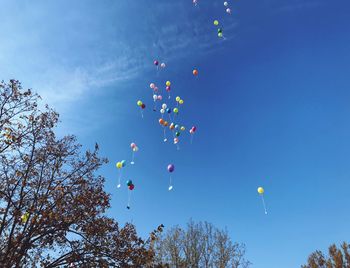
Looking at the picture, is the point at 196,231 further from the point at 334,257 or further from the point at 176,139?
the point at 176,139

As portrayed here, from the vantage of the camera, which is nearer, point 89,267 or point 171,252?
point 89,267

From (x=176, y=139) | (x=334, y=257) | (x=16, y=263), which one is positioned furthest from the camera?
(x=334, y=257)

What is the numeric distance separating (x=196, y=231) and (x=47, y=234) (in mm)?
25969

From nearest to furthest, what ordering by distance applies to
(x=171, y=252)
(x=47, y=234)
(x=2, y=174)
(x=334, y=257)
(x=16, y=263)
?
(x=16, y=263) < (x=47, y=234) < (x=2, y=174) < (x=334, y=257) < (x=171, y=252)

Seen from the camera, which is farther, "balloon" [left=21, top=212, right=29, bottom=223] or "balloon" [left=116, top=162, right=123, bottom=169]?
"balloon" [left=116, top=162, right=123, bottom=169]

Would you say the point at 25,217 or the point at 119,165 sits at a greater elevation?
the point at 119,165

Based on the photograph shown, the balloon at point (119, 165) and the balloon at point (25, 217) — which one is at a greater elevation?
the balloon at point (119, 165)

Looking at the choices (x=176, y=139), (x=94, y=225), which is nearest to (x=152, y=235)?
(x=94, y=225)

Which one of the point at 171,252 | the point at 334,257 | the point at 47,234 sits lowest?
the point at 47,234

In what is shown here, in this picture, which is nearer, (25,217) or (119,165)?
(25,217)

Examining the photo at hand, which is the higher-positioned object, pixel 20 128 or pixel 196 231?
pixel 196 231

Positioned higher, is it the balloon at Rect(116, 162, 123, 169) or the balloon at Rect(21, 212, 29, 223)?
the balloon at Rect(116, 162, 123, 169)

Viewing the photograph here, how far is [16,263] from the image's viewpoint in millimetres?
11750

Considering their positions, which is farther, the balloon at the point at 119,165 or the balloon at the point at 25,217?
the balloon at the point at 119,165
